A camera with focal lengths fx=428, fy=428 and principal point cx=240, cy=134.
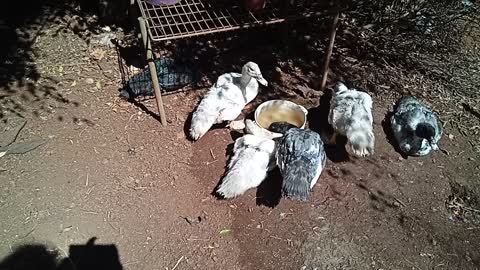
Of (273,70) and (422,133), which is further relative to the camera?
(273,70)

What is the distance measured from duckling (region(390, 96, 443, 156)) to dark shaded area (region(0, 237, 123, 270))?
2505 millimetres

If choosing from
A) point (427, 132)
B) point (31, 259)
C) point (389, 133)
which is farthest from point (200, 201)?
point (427, 132)

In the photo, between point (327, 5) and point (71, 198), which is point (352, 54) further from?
point (71, 198)

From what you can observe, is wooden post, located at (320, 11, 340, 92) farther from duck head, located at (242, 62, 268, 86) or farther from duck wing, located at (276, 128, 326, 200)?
duck wing, located at (276, 128, 326, 200)

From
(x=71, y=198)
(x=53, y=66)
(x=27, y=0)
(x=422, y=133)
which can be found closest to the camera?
(x=71, y=198)

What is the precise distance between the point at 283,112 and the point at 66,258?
6.88ft

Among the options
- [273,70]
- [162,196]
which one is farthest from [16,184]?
[273,70]

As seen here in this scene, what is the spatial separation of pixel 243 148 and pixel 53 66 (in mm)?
2337

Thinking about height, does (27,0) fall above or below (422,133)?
above

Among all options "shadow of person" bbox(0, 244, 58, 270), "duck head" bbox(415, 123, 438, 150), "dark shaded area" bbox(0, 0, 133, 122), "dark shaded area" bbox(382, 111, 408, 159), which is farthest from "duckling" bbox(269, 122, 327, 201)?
"dark shaded area" bbox(0, 0, 133, 122)

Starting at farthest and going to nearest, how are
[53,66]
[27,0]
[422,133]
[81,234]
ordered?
1. [27,0]
2. [53,66]
3. [422,133]
4. [81,234]

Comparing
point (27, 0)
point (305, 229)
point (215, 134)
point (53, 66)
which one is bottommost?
point (305, 229)

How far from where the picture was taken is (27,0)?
5074 mm

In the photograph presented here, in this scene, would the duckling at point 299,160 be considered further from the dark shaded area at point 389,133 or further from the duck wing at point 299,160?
the dark shaded area at point 389,133
